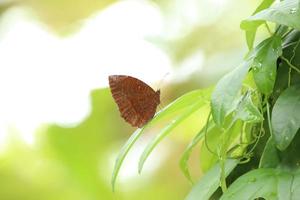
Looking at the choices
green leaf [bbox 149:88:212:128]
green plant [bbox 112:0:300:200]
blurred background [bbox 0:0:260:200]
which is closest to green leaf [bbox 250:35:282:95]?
green plant [bbox 112:0:300:200]

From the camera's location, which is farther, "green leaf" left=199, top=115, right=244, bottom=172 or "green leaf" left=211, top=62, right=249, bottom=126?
"green leaf" left=199, top=115, right=244, bottom=172

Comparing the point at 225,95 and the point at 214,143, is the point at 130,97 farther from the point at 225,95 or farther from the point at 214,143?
the point at 225,95

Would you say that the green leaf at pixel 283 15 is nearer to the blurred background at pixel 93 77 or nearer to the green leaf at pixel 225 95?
the green leaf at pixel 225 95

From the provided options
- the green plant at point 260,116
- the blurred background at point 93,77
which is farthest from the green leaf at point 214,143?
the blurred background at point 93,77

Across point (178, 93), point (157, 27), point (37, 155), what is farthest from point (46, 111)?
point (157, 27)

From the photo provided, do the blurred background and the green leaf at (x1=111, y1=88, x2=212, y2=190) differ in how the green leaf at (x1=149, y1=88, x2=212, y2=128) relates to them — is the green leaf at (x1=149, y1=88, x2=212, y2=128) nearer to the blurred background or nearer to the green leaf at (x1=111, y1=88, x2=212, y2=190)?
the green leaf at (x1=111, y1=88, x2=212, y2=190)

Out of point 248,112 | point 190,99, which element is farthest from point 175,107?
point 248,112
